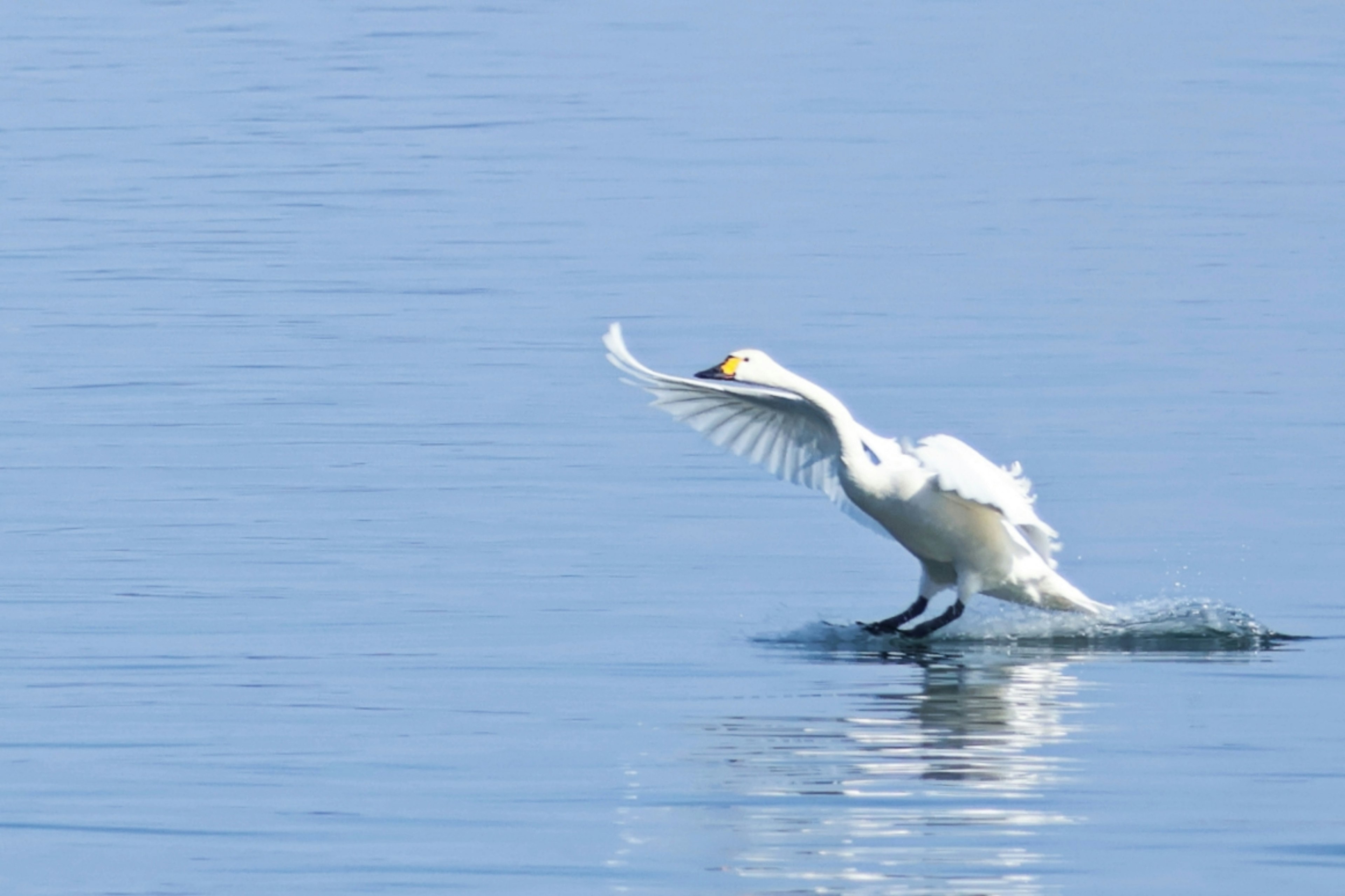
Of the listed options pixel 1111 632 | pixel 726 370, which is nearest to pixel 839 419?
pixel 726 370

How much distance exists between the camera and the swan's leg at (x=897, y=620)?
44.0 ft

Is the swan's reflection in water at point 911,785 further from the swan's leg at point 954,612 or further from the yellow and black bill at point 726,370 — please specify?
the yellow and black bill at point 726,370

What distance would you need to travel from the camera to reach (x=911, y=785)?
9945 millimetres

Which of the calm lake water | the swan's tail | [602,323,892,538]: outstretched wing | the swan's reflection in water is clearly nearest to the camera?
the swan's reflection in water

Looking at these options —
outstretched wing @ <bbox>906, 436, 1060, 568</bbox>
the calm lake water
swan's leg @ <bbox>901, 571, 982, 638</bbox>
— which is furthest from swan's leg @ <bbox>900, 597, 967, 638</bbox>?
outstretched wing @ <bbox>906, 436, 1060, 568</bbox>

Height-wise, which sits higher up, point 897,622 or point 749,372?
point 749,372

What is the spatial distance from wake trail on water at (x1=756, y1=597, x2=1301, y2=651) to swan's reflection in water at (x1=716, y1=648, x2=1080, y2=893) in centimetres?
76

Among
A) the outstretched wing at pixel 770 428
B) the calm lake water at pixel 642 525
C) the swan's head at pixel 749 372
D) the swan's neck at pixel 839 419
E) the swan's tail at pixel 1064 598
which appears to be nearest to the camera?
the calm lake water at pixel 642 525

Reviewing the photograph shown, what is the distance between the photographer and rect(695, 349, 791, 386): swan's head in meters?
13.5

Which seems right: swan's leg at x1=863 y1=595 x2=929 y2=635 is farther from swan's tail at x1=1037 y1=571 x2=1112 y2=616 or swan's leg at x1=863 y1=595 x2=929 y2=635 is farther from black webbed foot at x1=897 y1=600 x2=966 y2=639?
swan's tail at x1=1037 y1=571 x2=1112 y2=616

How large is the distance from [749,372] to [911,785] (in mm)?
3881

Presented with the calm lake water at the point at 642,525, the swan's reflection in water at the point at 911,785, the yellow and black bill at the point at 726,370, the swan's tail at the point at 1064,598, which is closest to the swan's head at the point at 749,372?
the yellow and black bill at the point at 726,370

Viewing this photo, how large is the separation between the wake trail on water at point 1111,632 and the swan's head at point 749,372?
1.11 meters

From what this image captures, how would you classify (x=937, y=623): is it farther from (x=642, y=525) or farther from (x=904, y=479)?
(x=642, y=525)
